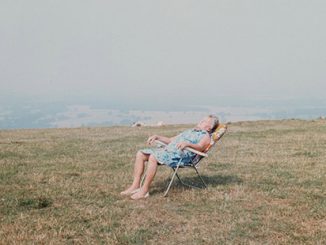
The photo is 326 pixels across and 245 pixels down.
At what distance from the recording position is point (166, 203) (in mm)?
9578

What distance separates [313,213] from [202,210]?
201cm

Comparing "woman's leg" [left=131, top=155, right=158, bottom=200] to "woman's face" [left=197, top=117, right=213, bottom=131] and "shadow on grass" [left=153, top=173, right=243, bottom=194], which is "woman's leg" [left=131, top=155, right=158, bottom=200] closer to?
"shadow on grass" [left=153, top=173, right=243, bottom=194]

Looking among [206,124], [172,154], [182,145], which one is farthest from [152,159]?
[206,124]

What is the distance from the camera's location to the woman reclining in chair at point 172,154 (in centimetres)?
1003

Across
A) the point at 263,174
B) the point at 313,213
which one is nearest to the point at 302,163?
the point at 263,174

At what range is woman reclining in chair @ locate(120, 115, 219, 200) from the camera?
1003 cm

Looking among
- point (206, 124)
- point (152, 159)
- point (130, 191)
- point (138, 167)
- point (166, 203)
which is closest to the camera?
point (166, 203)

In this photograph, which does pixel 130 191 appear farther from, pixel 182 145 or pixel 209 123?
pixel 209 123

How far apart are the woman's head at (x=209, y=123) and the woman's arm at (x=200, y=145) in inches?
13.5

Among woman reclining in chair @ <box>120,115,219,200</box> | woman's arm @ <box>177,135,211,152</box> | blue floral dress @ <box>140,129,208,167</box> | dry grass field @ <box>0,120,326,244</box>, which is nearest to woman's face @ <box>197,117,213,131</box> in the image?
woman reclining in chair @ <box>120,115,219,200</box>

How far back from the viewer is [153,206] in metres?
9.32

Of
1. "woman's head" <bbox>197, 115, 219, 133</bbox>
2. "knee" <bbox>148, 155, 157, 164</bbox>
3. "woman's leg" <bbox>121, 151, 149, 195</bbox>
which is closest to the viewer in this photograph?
"knee" <bbox>148, 155, 157, 164</bbox>

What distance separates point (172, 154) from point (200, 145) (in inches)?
24.8

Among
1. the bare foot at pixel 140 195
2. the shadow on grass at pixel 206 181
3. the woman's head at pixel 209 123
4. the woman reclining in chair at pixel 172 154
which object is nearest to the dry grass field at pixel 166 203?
the shadow on grass at pixel 206 181
